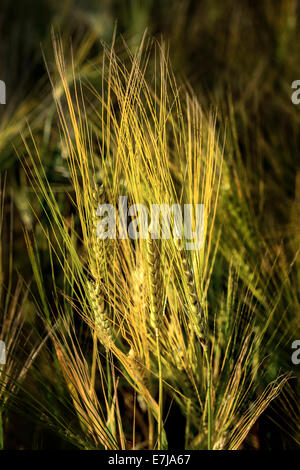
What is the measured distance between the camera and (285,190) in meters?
0.73

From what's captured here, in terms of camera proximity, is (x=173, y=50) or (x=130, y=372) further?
(x=173, y=50)

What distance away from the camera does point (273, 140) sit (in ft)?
2.46

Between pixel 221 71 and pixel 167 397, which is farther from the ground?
pixel 221 71

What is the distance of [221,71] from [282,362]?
0.66 meters

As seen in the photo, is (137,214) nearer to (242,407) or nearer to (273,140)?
(242,407)

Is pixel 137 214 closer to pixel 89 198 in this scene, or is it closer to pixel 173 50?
pixel 89 198

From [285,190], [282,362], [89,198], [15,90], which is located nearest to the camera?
[89,198]

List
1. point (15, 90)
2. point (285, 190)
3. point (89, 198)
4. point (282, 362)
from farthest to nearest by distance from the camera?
1. point (15, 90)
2. point (285, 190)
3. point (282, 362)
4. point (89, 198)

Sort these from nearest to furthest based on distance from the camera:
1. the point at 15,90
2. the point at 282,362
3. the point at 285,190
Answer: the point at 282,362
the point at 285,190
the point at 15,90

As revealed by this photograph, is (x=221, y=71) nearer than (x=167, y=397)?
No

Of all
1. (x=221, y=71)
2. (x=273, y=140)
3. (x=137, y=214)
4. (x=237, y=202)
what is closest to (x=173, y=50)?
(x=221, y=71)

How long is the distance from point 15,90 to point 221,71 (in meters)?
0.44

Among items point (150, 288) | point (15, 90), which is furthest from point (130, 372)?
point (15, 90)

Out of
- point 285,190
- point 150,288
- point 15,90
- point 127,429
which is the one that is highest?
point 15,90
